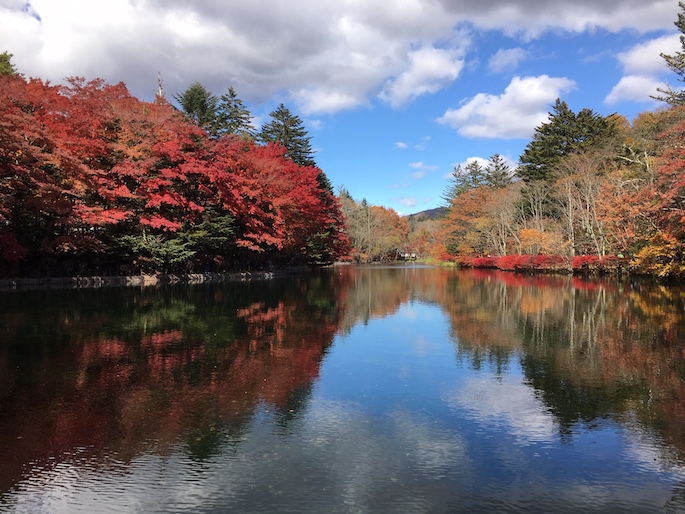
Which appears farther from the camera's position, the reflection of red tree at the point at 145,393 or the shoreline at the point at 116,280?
the shoreline at the point at 116,280

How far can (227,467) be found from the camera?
3.89 meters

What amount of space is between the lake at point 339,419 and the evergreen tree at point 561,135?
36.8 metres

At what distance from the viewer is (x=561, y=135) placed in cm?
4562

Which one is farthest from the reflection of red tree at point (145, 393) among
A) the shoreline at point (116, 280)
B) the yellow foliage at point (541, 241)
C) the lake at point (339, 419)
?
the yellow foliage at point (541, 241)

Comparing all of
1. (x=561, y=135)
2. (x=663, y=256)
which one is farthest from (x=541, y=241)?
(x=561, y=135)

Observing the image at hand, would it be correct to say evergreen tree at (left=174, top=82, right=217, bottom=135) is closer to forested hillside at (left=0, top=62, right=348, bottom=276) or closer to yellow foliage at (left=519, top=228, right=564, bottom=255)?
forested hillside at (left=0, top=62, right=348, bottom=276)

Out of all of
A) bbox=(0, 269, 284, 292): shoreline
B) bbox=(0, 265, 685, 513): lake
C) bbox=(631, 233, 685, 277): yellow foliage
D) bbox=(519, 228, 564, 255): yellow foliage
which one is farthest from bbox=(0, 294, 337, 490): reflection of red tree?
bbox=(519, 228, 564, 255): yellow foliage

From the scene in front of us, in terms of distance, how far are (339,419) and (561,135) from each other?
47.4 m

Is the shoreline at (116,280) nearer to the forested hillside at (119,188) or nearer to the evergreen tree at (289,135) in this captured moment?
the forested hillside at (119,188)

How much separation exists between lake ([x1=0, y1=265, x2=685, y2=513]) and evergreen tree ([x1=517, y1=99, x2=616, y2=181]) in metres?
36.8

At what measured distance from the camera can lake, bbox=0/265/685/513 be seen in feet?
11.5

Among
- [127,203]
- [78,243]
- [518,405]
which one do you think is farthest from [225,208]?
[518,405]

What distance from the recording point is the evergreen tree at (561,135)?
4353cm

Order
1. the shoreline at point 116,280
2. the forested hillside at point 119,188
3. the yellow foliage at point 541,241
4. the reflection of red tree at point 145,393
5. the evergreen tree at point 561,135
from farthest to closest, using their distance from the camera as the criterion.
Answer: the evergreen tree at point 561,135 < the yellow foliage at point 541,241 < the shoreline at point 116,280 < the forested hillside at point 119,188 < the reflection of red tree at point 145,393
